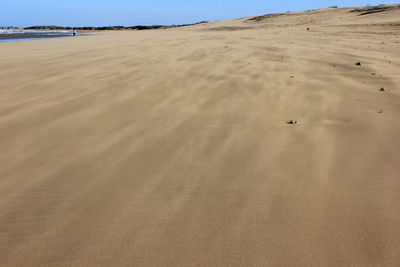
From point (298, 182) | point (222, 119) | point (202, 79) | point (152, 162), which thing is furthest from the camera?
point (202, 79)

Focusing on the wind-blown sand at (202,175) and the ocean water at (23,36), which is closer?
the wind-blown sand at (202,175)

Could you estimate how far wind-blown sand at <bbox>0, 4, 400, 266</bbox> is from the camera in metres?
1.21

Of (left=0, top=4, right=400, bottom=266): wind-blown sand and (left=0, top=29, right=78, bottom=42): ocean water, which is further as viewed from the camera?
(left=0, top=29, right=78, bottom=42): ocean water

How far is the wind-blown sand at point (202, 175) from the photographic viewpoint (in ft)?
3.98

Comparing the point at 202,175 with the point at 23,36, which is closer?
the point at 202,175

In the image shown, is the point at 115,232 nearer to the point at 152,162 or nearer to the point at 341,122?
the point at 152,162

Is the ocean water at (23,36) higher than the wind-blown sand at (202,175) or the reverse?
higher

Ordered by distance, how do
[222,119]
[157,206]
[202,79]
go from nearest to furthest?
[157,206] → [222,119] → [202,79]

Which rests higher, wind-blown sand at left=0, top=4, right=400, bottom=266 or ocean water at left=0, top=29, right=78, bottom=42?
ocean water at left=0, top=29, right=78, bottom=42

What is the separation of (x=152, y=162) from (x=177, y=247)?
72cm

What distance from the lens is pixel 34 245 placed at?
1.23 metres

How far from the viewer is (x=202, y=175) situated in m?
1.69

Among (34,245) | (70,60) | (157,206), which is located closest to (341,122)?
(157,206)

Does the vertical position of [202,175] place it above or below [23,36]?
below
